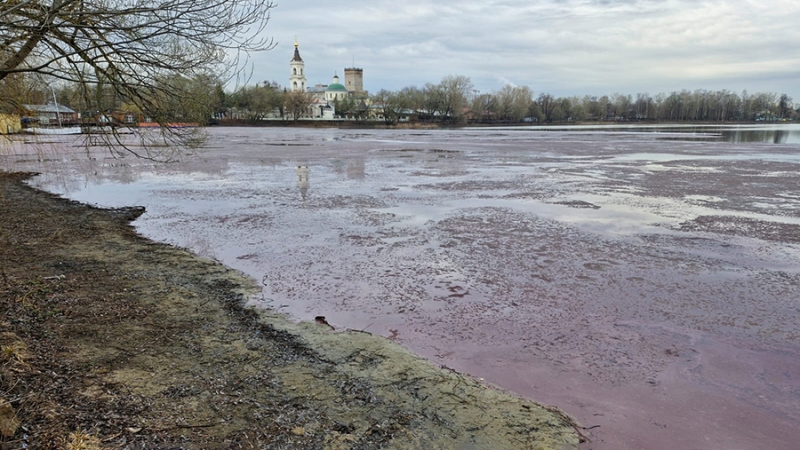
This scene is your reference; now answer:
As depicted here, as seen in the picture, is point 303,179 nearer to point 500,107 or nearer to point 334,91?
point 500,107

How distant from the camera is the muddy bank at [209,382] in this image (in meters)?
3.19

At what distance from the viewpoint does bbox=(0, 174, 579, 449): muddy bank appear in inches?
126

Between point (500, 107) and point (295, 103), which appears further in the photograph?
point (500, 107)

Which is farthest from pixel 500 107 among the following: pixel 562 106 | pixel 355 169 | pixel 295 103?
pixel 355 169

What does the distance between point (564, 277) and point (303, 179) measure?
1137 cm

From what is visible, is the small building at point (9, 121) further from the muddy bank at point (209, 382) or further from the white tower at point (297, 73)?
the white tower at point (297, 73)

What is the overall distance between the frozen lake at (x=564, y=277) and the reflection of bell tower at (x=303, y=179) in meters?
0.23

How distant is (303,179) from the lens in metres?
16.5

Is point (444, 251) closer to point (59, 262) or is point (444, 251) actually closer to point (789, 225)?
point (59, 262)

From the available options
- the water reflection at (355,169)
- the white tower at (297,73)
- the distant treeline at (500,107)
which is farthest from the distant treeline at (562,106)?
the water reflection at (355,169)

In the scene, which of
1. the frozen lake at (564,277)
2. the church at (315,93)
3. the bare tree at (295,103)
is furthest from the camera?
the church at (315,93)

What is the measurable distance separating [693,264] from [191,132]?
8110mm

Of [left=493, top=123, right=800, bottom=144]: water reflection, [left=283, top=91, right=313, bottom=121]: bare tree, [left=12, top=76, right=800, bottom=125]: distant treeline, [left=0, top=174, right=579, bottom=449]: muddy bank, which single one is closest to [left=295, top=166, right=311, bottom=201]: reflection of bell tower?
[left=0, top=174, right=579, bottom=449]: muddy bank

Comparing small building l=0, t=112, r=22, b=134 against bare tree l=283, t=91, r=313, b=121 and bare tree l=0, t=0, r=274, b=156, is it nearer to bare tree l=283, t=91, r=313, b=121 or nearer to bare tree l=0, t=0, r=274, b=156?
bare tree l=0, t=0, r=274, b=156
